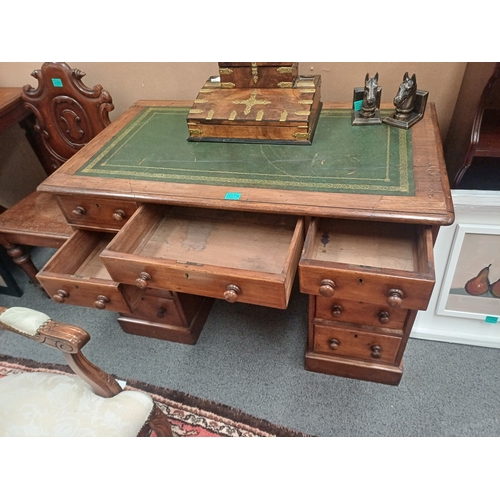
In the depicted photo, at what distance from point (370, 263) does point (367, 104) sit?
566mm

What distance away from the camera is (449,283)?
4.67ft

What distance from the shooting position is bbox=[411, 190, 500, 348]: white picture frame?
4.01ft

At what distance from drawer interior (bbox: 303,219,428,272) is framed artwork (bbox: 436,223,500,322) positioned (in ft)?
0.92

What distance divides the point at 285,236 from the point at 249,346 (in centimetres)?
63

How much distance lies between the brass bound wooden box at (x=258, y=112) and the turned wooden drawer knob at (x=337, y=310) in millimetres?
546

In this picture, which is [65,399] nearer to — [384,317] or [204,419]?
[204,419]

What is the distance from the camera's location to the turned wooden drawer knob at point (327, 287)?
3.20 feet

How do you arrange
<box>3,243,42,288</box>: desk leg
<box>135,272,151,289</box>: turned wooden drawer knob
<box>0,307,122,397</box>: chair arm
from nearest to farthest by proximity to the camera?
<box>0,307,122,397</box>: chair arm
<box>135,272,151,289</box>: turned wooden drawer knob
<box>3,243,42,288</box>: desk leg

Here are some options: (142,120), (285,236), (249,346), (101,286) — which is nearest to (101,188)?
(101,286)

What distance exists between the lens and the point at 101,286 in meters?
1.16

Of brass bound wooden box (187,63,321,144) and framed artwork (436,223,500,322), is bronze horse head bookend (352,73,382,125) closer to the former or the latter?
brass bound wooden box (187,63,321,144)

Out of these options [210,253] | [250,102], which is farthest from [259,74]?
[210,253]

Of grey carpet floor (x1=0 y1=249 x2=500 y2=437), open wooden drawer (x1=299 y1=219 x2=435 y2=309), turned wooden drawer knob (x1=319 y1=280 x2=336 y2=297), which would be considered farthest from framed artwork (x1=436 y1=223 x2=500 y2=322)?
turned wooden drawer knob (x1=319 y1=280 x2=336 y2=297)


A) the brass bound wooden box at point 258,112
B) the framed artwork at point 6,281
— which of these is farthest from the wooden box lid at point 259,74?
the framed artwork at point 6,281
